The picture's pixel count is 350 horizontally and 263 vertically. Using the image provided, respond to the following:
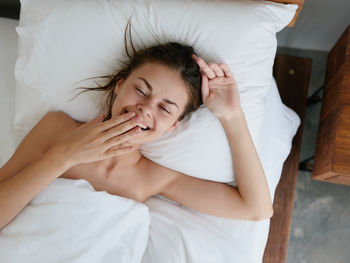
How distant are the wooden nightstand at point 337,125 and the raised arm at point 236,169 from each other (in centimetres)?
27

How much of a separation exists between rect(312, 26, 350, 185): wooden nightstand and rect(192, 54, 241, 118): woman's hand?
0.39 m

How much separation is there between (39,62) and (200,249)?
0.90 metres

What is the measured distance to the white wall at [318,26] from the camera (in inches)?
56.0

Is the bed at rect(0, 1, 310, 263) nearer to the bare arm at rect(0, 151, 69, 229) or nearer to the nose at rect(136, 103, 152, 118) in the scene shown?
the bare arm at rect(0, 151, 69, 229)

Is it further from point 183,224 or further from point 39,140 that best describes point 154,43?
point 183,224

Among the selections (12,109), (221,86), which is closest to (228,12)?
(221,86)

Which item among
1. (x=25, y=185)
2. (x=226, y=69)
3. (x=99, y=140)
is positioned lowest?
(x=25, y=185)

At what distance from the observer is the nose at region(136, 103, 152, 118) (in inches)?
38.4

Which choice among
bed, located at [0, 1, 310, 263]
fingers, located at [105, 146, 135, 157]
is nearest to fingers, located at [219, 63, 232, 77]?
bed, located at [0, 1, 310, 263]

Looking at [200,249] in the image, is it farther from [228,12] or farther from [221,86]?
[228,12]

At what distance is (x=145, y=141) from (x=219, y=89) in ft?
1.02

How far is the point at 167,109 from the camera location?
101 cm

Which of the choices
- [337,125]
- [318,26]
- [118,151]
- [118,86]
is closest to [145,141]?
[118,151]

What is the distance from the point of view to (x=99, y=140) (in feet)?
3.18
